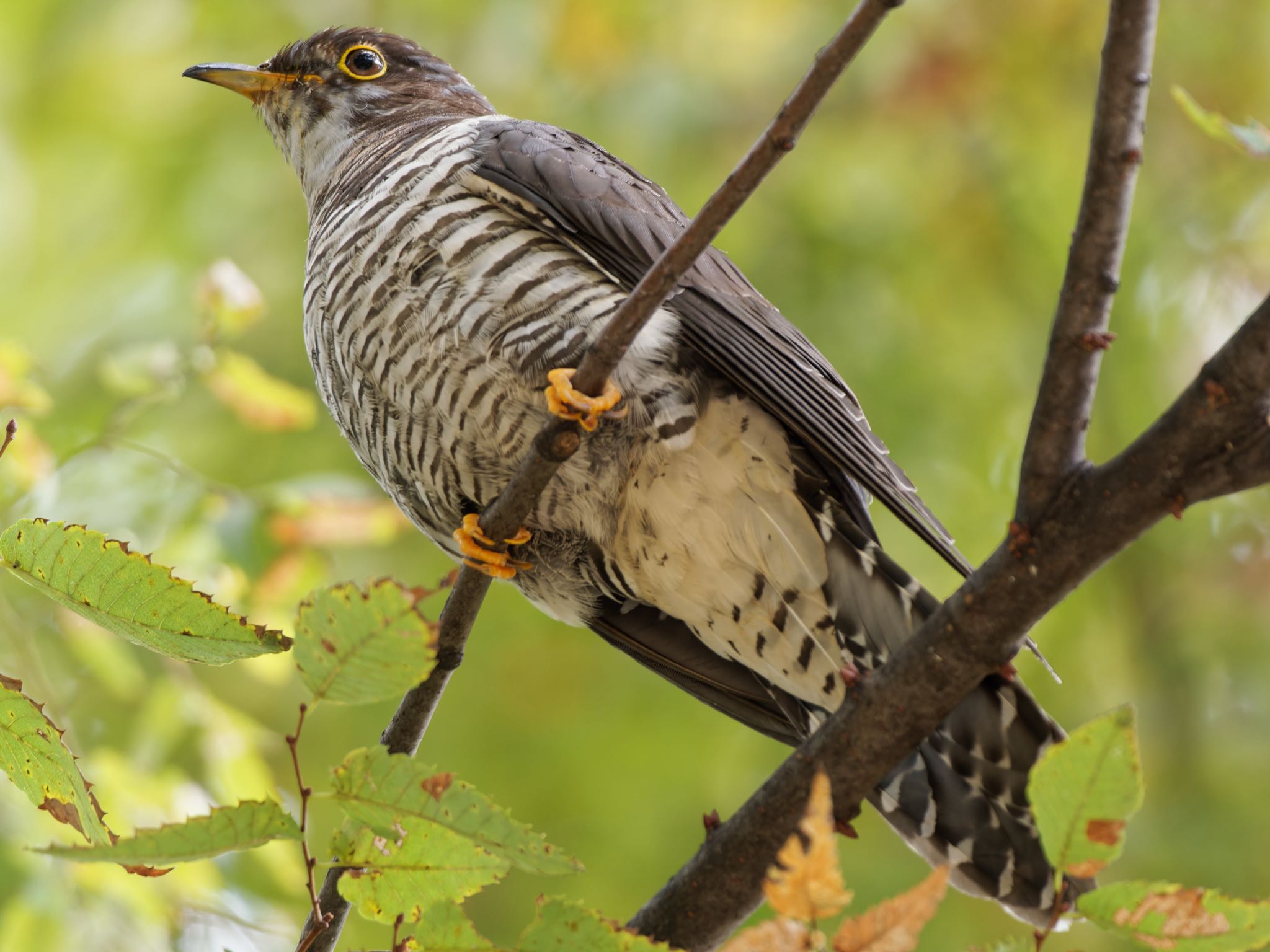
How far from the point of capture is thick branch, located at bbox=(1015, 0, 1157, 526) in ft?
4.35

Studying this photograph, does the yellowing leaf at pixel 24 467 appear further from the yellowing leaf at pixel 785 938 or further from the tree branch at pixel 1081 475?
the yellowing leaf at pixel 785 938

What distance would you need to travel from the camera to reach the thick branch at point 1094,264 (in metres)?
1.33

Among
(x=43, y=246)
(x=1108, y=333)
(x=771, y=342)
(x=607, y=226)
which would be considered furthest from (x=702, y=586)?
(x=43, y=246)

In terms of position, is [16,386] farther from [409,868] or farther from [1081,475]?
[1081,475]

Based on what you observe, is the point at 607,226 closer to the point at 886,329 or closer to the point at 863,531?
the point at 863,531

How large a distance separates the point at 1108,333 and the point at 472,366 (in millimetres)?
1229

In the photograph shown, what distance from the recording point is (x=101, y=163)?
4520 millimetres

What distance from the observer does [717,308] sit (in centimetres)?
228

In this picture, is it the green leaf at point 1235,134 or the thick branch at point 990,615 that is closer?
the green leaf at point 1235,134

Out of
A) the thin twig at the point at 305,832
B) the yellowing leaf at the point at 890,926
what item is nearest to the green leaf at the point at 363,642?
the thin twig at the point at 305,832

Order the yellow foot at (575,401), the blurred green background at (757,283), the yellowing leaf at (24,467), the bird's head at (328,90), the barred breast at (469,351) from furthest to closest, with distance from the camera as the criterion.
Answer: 1. the blurred green background at (757,283)
2. the bird's head at (328,90)
3. the yellowing leaf at (24,467)
4. the barred breast at (469,351)
5. the yellow foot at (575,401)

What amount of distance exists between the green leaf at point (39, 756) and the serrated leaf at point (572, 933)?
457mm

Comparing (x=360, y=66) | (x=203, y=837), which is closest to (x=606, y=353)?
(x=203, y=837)

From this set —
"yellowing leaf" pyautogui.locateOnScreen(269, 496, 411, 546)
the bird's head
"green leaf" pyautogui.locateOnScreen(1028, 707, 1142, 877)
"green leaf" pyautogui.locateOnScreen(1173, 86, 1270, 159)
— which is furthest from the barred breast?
"green leaf" pyautogui.locateOnScreen(1028, 707, 1142, 877)
